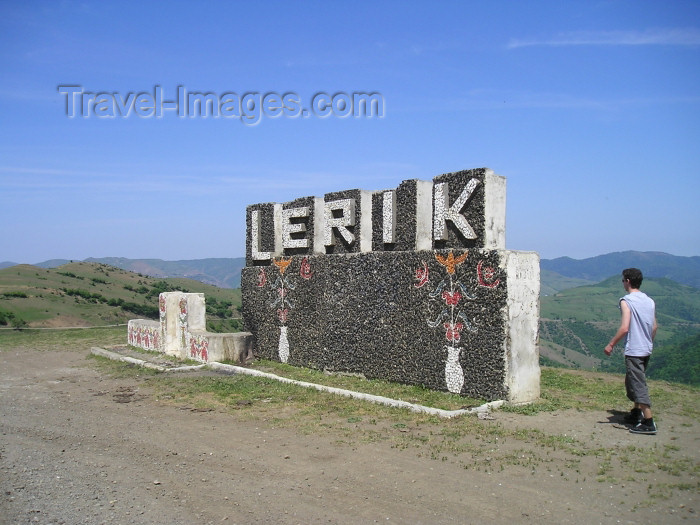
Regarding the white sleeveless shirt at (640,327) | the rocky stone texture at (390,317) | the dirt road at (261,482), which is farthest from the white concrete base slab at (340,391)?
the white sleeveless shirt at (640,327)

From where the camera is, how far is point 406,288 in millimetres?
12031

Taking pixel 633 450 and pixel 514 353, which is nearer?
pixel 633 450

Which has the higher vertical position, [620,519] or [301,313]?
[301,313]

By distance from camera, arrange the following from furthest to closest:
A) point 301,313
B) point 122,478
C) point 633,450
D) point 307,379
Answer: point 301,313 < point 307,379 < point 633,450 < point 122,478

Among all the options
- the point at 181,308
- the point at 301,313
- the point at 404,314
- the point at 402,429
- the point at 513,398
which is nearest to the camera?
the point at 402,429

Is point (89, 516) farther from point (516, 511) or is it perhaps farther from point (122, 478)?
point (516, 511)

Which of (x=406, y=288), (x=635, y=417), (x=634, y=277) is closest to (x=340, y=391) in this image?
(x=406, y=288)

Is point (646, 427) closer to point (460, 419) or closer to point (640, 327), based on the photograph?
point (640, 327)

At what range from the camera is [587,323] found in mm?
44562

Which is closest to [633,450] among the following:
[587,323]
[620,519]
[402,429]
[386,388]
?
[620,519]

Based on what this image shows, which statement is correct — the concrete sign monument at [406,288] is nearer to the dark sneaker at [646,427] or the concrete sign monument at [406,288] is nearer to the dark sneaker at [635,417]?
the dark sneaker at [635,417]

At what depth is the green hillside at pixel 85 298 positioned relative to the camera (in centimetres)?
3019

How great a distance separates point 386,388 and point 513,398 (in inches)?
104

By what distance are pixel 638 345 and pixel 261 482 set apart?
5.47 meters
